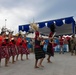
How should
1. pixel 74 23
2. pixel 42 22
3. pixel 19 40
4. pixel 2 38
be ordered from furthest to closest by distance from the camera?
pixel 42 22 → pixel 74 23 → pixel 19 40 → pixel 2 38

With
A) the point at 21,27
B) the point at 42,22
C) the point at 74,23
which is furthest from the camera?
the point at 21,27

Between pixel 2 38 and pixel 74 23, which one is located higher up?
pixel 74 23

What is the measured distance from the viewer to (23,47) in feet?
46.5

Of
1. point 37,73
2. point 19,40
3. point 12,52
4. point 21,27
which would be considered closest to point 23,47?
point 19,40

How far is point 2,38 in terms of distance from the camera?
10695 mm

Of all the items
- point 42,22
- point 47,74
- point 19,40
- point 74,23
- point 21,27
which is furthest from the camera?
point 21,27

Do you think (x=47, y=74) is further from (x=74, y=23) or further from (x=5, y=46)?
(x=74, y=23)

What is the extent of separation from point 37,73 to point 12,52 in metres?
3.66

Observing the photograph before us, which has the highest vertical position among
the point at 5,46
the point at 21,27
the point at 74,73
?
the point at 21,27

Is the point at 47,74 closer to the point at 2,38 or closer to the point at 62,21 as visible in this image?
the point at 2,38

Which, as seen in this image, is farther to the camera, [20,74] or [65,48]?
[65,48]

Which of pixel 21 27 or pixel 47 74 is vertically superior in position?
pixel 21 27

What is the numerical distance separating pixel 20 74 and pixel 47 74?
901 mm

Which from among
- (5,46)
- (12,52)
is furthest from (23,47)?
(5,46)
